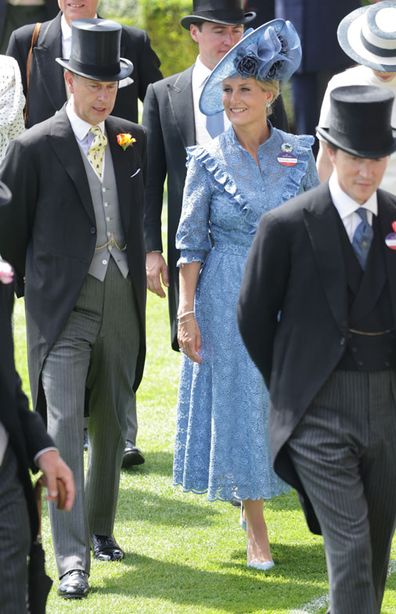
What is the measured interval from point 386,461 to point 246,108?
2205mm

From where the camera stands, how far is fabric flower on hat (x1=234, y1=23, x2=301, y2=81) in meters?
7.59

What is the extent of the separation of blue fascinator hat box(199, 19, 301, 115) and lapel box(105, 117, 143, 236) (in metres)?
0.44

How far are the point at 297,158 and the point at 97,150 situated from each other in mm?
906

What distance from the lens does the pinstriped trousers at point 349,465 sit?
588 centimetres

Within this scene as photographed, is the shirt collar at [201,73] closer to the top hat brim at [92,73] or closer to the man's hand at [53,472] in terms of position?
the top hat brim at [92,73]

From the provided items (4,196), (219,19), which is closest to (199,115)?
(219,19)

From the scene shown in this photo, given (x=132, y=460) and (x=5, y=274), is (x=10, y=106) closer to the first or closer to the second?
(x=132, y=460)

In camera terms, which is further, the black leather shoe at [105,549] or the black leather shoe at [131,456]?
the black leather shoe at [131,456]

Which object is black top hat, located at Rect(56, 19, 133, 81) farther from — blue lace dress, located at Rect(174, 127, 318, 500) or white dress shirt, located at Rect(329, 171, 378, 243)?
white dress shirt, located at Rect(329, 171, 378, 243)

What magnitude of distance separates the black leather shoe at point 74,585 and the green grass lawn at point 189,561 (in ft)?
0.13

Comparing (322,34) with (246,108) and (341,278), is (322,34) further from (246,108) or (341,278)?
(341,278)

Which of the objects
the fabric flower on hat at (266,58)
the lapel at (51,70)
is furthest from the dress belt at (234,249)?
the lapel at (51,70)

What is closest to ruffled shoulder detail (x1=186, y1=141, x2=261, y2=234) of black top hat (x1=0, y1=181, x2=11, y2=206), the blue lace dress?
the blue lace dress

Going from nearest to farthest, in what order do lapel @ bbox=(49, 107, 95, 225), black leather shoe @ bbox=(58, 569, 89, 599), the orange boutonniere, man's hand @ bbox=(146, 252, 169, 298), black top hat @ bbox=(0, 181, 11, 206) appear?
black top hat @ bbox=(0, 181, 11, 206)
black leather shoe @ bbox=(58, 569, 89, 599)
lapel @ bbox=(49, 107, 95, 225)
the orange boutonniere
man's hand @ bbox=(146, 252, 169, 298)
